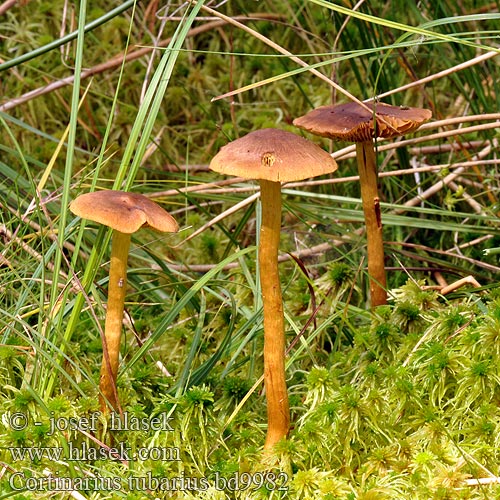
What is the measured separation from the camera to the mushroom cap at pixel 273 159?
1.49 m

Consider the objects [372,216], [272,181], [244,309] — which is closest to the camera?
[272,181]

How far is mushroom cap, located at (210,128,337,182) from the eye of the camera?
149 centimetres

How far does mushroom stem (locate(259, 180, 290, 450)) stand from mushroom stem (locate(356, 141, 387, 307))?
498 mm

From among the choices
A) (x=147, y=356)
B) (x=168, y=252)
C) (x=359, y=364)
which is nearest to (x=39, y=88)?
(x=168, y=252)

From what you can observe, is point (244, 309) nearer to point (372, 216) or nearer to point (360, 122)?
point (372, 216)

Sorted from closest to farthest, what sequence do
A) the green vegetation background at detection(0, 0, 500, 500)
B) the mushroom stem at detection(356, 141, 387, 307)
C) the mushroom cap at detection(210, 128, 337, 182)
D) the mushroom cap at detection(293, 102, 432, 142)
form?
the mushroom cap at detection(210, 128, 337, 182) < the green vegetation background at detection(0, 0, 500, 500) < the mushroom cap at detection(293, 102, 432, 142) < the mushroom stem at detection(356, 141, 387, 307)

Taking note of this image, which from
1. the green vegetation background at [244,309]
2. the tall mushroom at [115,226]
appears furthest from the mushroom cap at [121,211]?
the green vegetation background at [244,309]

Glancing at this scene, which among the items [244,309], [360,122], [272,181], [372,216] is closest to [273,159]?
[272,181]

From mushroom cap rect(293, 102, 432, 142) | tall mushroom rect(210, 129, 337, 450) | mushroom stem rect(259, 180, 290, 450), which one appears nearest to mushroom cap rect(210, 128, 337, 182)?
tall mushroom rect(210, 129, 337, 450)

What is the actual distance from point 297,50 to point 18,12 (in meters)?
1.26

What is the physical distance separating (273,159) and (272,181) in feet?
0.36

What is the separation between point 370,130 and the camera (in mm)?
1920

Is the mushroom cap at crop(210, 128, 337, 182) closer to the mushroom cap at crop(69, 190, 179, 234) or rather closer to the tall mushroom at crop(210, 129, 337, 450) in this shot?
the tall mushroom at crop(210, 129, 337, 450)

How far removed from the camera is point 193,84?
3.30 meters
